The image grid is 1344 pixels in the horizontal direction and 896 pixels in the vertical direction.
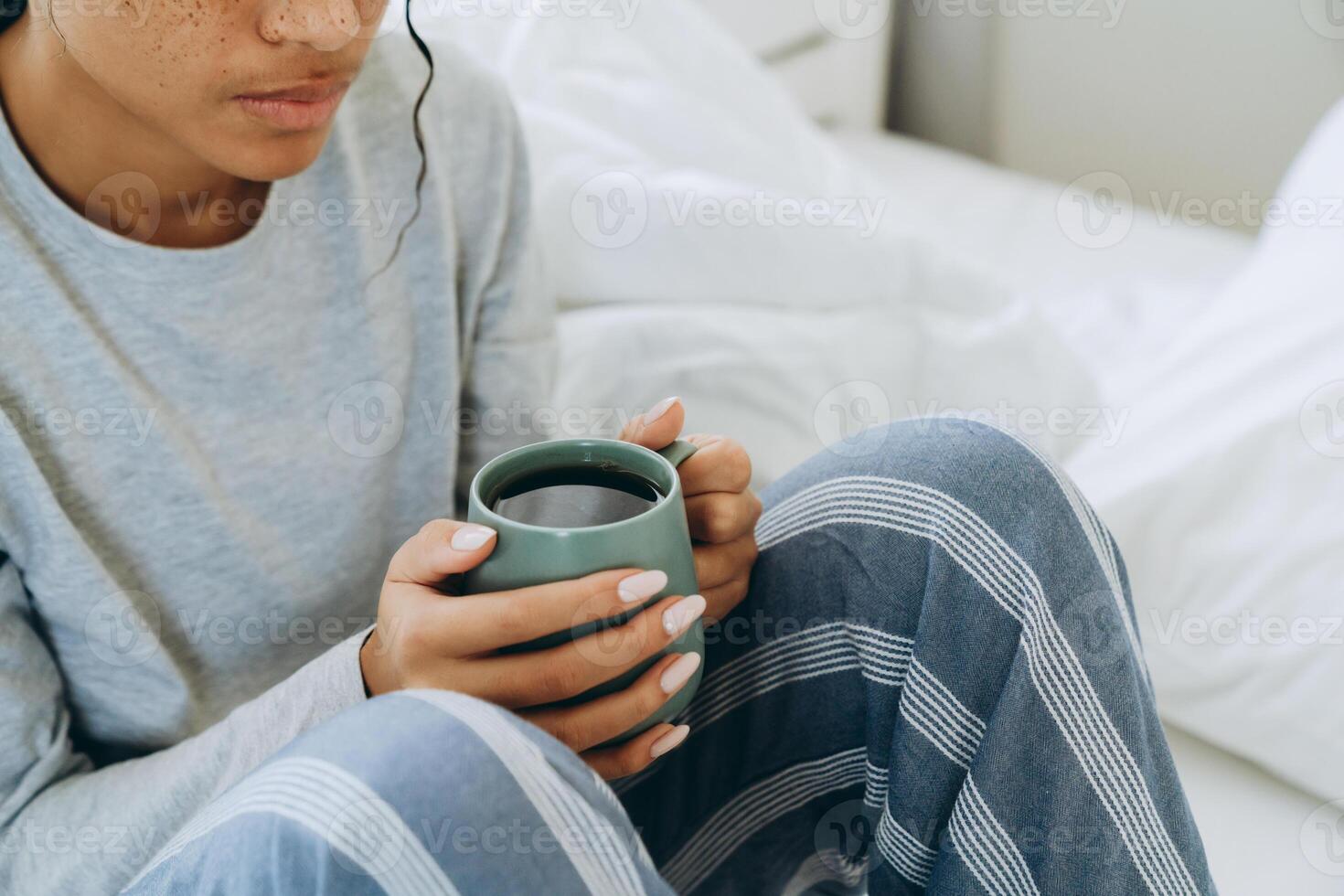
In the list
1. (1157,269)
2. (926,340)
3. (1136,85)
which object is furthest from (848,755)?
(1136,85)

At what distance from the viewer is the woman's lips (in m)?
0.58

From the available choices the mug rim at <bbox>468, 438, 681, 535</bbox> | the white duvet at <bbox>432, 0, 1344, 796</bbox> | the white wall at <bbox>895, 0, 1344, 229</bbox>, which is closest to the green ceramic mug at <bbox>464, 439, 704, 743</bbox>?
the mug rim at <bbox>468, 438, 681, 535</bbox>

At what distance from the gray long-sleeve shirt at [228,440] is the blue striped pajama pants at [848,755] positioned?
0.12m

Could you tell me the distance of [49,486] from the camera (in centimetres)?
62

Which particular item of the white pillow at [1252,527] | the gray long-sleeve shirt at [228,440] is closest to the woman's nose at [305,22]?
the gray long-sleeve shirt at [228,440]

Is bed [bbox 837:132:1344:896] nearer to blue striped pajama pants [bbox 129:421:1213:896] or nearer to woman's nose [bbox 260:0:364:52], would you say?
blue striped pajama pants [bbox 129:421:1213:896]

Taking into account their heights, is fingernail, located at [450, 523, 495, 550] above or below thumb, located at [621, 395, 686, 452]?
above

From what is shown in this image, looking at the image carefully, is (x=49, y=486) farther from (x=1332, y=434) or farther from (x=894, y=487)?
(x=1332, y=434)

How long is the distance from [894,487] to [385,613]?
248mm

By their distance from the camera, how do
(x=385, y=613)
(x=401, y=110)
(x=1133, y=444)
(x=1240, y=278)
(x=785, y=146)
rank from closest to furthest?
(x=385, y=613) → (x=401, y=110) → (x=1133, y=444) → (x=1240, y=278) → (x=785, y=146)

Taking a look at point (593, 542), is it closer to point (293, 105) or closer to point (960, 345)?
point (293, 105)

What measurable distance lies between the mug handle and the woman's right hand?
103mm

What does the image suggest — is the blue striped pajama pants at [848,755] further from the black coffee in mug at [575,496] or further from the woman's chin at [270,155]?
the woman's chin at [270,155]

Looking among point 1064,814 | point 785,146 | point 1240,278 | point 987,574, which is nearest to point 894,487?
point 987,574
